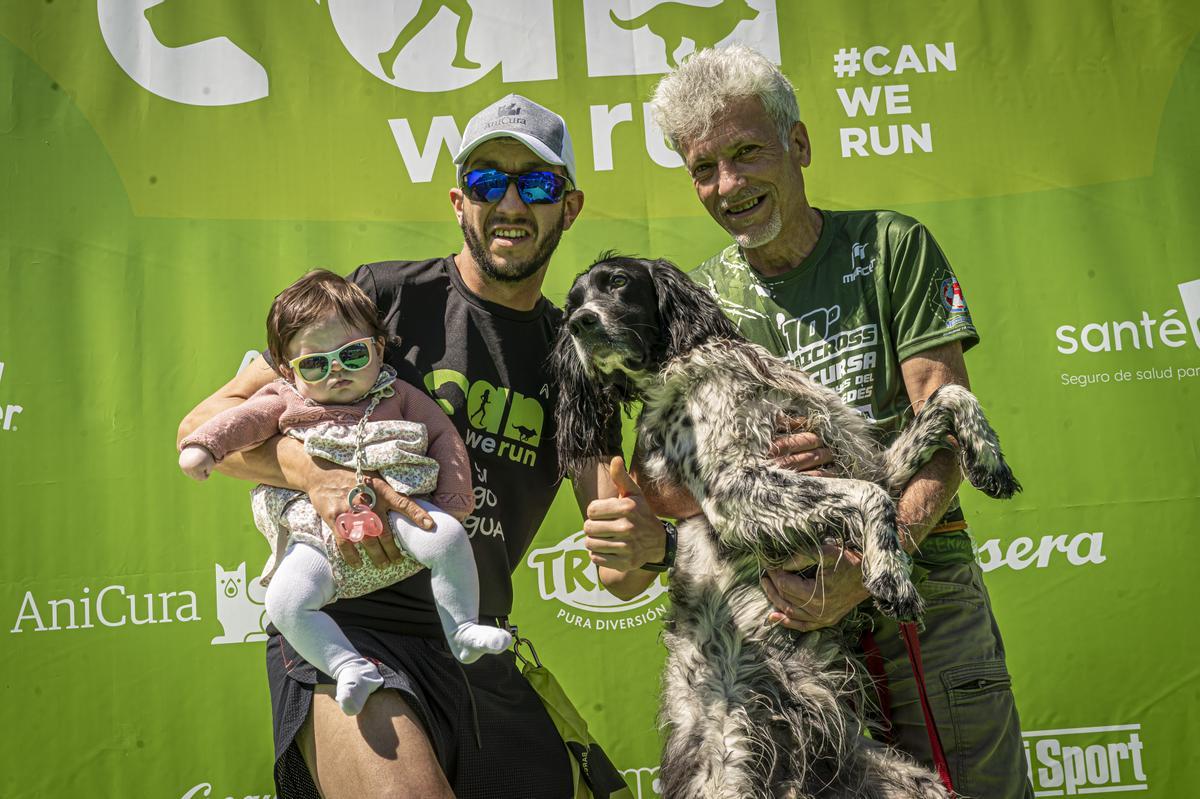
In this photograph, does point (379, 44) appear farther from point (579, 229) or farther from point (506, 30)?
point (579, 229)

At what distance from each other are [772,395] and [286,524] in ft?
4.56

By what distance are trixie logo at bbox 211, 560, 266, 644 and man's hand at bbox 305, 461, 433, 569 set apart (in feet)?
6.86

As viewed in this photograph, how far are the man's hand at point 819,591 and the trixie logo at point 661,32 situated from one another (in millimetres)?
2909

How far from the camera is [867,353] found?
2881 mm

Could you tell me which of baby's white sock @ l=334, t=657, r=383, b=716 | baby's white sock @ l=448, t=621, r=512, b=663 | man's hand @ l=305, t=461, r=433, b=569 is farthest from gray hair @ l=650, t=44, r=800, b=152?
baby's white sock @ l=334, t=657, r=383, b=716

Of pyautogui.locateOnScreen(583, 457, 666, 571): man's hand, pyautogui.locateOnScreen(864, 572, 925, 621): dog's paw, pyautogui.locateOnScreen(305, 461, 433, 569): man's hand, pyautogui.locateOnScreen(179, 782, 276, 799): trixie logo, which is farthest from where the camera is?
pyautogui.locateOnScreen(179, 782, 276, 799): trixie logo

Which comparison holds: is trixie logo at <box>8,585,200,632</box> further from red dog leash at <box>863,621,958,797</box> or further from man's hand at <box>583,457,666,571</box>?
red dog leash at <box>863,621,958,797</box>

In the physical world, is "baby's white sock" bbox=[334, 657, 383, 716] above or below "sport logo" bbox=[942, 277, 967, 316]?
below

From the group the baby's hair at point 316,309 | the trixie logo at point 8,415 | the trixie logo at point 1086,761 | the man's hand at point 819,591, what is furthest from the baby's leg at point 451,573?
the trixie logo at point 1086,761

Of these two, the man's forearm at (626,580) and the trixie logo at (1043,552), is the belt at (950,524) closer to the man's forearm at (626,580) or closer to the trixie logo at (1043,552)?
the man's forearm at (626,580)

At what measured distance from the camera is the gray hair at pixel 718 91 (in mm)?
2959

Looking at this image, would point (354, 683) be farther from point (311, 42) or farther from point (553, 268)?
point (311, 42)

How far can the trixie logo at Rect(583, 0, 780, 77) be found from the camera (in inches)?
185

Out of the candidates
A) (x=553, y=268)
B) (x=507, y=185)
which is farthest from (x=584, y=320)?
(x=553, y=268)
